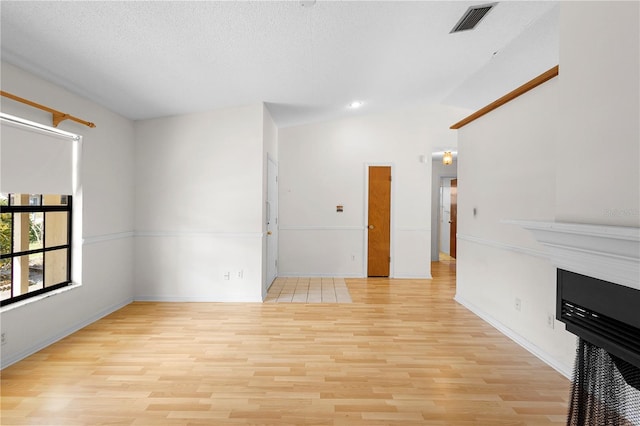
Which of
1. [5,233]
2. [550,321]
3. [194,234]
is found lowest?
[550,321]

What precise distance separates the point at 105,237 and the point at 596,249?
14.6ft

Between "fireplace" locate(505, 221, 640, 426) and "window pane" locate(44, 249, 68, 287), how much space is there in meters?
4.03

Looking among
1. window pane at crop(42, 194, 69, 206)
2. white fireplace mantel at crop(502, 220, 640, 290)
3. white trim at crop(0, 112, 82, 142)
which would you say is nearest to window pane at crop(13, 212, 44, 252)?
window pane at crop(42, 194, 69, 206)

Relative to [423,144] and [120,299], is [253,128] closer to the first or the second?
[120,299]

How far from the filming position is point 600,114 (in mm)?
1330

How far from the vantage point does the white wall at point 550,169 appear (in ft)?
4.07

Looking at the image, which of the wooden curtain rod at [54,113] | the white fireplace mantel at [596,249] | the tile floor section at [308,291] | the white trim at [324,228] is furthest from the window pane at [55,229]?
the white fireplace mantel at [596,249]

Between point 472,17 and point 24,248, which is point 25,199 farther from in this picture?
point 472,17

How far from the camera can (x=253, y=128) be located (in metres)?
4.59

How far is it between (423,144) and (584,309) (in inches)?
204

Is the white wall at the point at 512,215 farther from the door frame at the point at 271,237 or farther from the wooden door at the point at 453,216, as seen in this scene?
the wooden door at the point at 453,216

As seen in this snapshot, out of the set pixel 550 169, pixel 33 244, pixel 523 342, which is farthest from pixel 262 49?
pixel 523 342

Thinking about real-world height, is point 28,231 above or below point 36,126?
below

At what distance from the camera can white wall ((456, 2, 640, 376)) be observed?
124 cm
